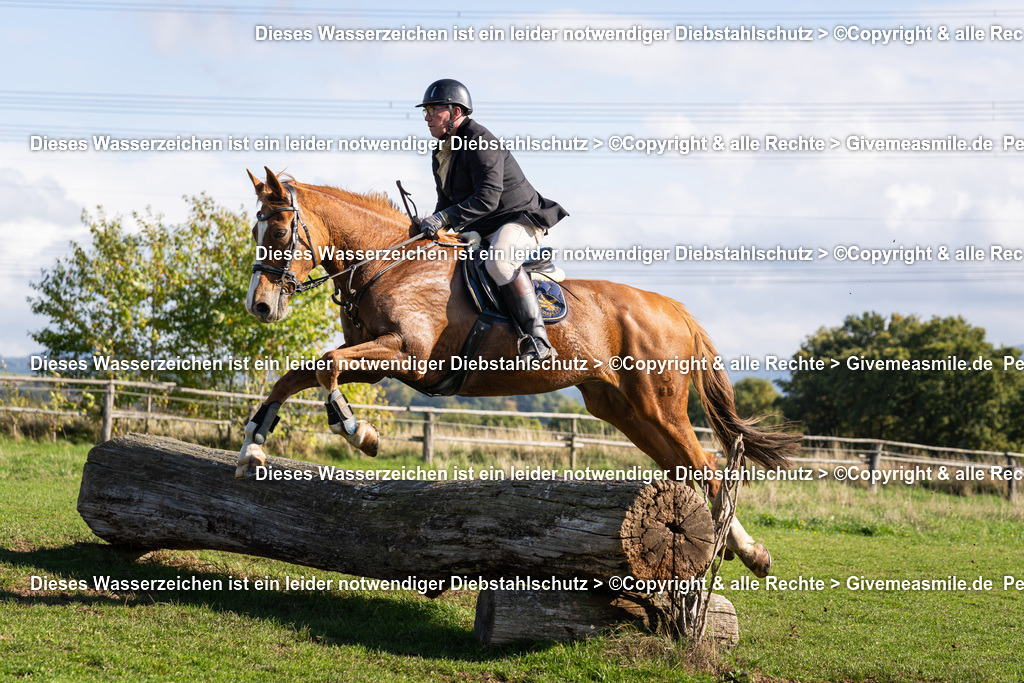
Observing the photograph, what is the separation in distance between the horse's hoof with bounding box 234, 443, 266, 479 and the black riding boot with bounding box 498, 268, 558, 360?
2.00 metres

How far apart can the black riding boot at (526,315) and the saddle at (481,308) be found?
0.33 feet

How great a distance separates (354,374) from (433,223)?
1.29 metres

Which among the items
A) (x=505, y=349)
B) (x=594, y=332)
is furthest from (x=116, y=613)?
(x=594, y=332)

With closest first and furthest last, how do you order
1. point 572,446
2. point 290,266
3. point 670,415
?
1. point 290,266
2. point 670,415
3. point 572,446

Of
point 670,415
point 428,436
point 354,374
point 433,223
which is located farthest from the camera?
point 428,436

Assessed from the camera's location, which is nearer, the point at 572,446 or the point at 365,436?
the point at 365,436

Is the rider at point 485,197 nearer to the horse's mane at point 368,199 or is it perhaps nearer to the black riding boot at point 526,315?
the black riding boot at point 526,315

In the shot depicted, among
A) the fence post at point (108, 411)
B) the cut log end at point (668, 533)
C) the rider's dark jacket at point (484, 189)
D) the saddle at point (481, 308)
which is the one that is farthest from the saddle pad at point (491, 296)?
the fence post at point (108, 411)

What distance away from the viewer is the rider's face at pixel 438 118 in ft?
19.2

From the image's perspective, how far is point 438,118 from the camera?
5871 millimetres

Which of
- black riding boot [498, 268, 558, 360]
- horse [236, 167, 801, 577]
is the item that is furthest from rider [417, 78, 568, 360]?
horse [236, 167, 801, 577]

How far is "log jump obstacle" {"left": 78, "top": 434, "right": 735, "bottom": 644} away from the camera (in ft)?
17.8

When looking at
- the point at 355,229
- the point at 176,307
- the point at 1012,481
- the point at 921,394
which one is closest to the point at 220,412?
the point at 176,307

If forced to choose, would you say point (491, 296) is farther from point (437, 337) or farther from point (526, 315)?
point (437, 337)
